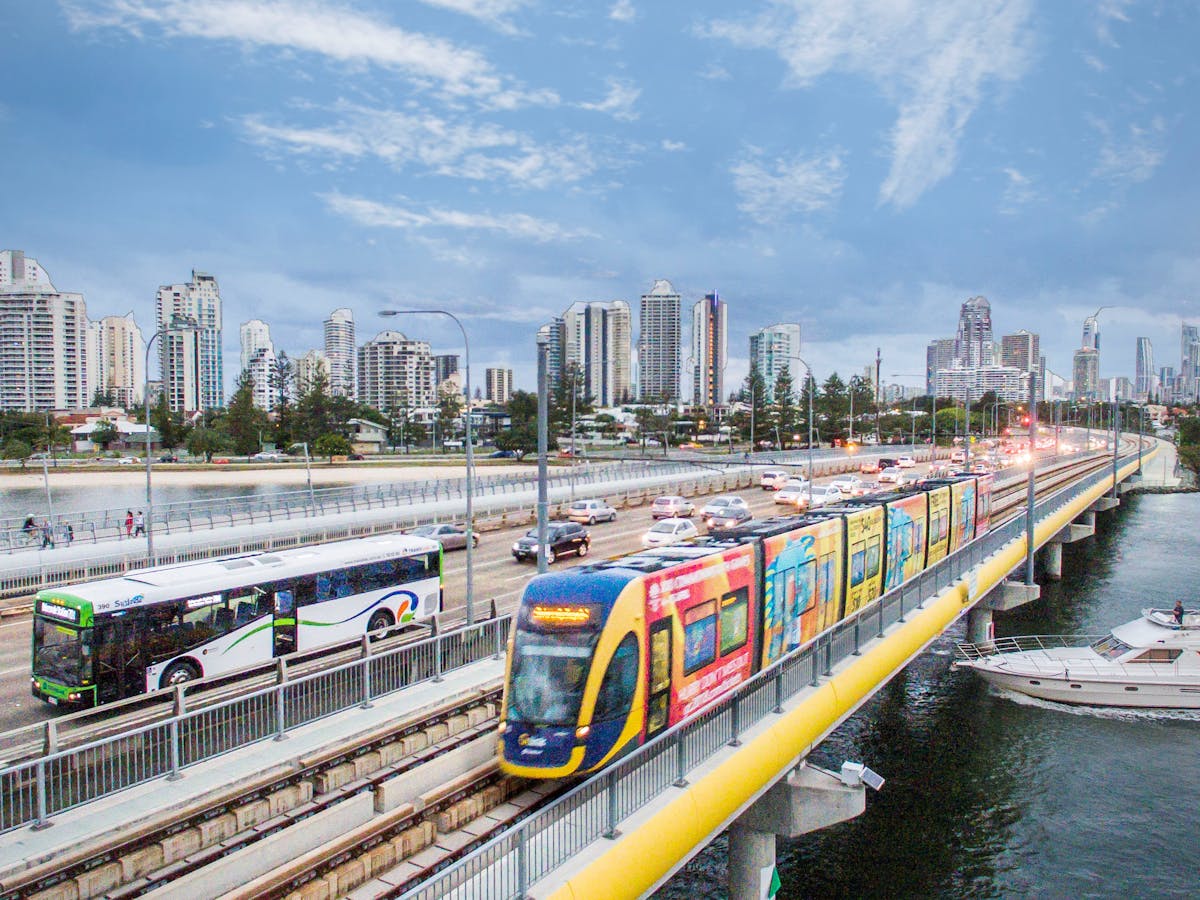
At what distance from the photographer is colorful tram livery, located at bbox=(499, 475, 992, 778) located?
472 inches

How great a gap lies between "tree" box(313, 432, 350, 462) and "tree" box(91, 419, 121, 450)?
34876 millimetres

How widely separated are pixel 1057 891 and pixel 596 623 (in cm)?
1406

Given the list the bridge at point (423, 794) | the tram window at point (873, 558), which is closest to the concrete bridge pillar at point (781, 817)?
the bridge at point (423, 794)

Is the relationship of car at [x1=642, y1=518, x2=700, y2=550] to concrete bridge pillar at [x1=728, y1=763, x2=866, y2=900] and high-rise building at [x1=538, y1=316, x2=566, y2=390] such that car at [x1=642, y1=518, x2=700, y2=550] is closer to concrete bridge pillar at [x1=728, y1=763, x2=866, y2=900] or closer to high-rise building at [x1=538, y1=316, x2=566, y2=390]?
high-rise building at [x1=538, y1=316, x2=566, y2=390]

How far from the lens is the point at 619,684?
40.2 ft

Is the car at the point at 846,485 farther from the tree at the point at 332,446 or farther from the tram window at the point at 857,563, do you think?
the tree at the point at 332,446

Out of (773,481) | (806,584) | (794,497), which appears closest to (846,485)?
(773,481)

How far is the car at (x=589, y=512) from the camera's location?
48656 mm

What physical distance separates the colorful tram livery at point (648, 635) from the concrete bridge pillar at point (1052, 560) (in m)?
41.1

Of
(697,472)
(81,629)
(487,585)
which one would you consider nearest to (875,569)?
(487,585)

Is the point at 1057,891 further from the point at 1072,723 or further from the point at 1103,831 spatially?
the point at 1072,723

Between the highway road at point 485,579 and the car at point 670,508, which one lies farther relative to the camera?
the car at point 670,508

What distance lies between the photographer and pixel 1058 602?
49.2m

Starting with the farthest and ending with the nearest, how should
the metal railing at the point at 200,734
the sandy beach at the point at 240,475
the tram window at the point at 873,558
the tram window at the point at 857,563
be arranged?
the sandy beach at the point at 240,475 < the tram window at the point at 873,558 < the tram window at the point at 857,563 < the metal railing at the point at 200,734
